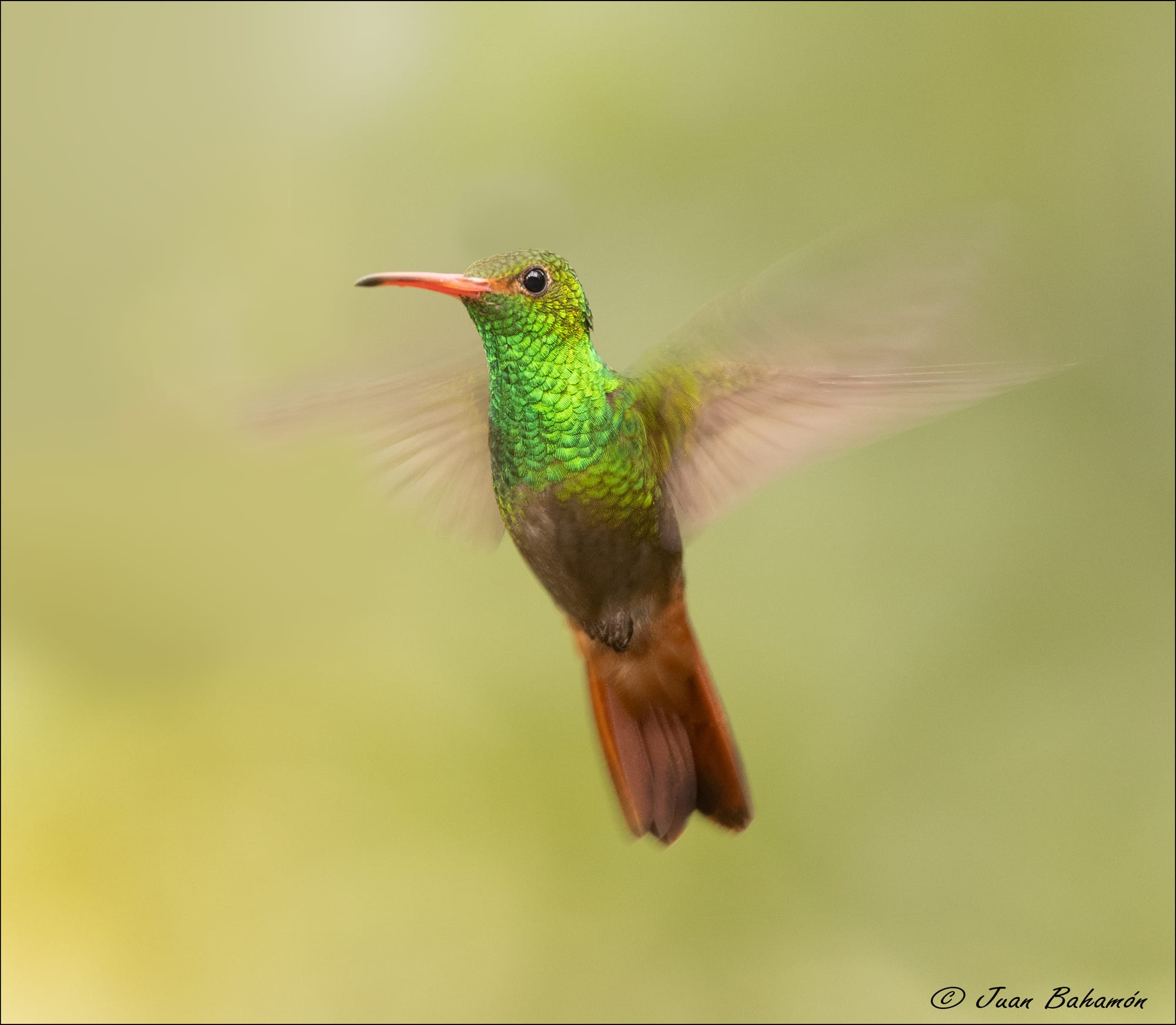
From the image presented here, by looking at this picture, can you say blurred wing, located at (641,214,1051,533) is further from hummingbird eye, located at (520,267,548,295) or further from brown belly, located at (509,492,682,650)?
hummingbird eye, located at (520,267,548,295)

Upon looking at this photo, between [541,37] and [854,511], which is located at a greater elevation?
[541,37]

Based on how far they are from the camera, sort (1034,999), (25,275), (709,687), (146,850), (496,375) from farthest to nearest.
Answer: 1. (146,850)
2. (25,275)
3. (1034,999)
4. (709,687)
5. (496,375)

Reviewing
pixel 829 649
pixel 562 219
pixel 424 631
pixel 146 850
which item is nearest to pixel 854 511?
pixel 829 649

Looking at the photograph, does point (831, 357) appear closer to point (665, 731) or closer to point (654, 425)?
point (654, 425)

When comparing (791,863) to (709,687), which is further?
(791,863)

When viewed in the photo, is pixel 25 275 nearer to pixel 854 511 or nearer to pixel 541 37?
pixel 541 37

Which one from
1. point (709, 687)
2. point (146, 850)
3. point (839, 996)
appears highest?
point (709, 687)

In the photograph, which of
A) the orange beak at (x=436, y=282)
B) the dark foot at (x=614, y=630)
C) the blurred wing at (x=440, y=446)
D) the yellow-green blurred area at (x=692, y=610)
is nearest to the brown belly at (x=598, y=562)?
the dark foot at (x=614, y=630)
